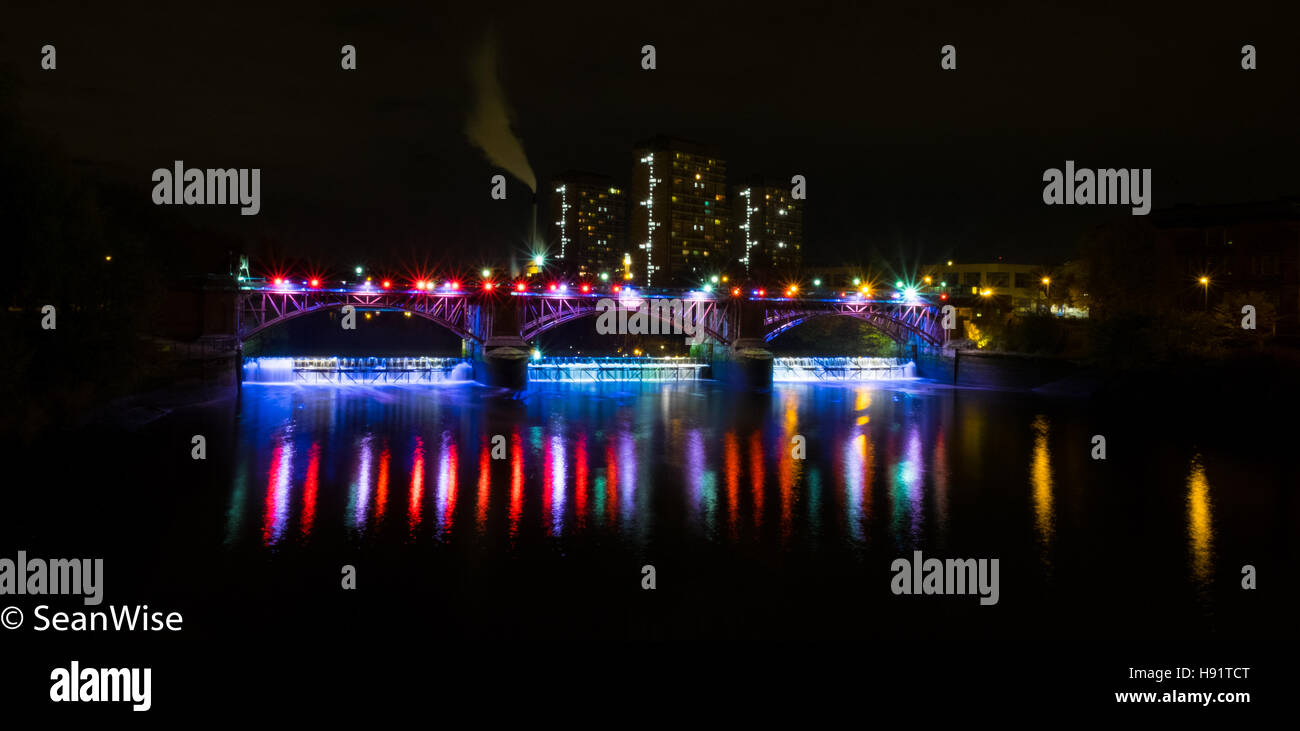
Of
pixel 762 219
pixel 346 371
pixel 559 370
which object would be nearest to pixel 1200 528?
pixel 559 370

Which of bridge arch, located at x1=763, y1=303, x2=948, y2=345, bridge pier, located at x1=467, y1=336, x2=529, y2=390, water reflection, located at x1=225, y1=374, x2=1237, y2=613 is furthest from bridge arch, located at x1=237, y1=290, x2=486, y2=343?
bridge arch, located at x1=763, y1=303, x2=948, y2=345

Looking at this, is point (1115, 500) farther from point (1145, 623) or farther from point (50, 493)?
point (50, 493)

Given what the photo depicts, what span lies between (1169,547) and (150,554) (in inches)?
860

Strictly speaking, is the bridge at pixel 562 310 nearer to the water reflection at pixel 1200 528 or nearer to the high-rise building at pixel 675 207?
the water reflection at pixel 1200 528

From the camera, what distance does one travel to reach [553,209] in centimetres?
14962

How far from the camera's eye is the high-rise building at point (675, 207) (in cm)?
13625

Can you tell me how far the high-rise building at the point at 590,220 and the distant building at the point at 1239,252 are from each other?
323 ft

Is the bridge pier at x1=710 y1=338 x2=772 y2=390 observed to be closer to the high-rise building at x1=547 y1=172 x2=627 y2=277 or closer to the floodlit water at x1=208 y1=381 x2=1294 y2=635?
the floodlit water at x1=208 y1=381 x2=1294 y2=635

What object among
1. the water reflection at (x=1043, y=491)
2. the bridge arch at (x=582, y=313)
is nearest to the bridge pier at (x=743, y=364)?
the bridge arch at (x=582, y=313)

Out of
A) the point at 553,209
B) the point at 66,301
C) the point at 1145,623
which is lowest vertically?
the point at 1145,623

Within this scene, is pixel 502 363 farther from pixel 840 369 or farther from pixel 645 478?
pixel 645 478

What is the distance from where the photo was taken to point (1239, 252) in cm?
5212

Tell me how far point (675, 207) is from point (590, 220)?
1856cm

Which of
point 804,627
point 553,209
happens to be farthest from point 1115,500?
point 553,209
